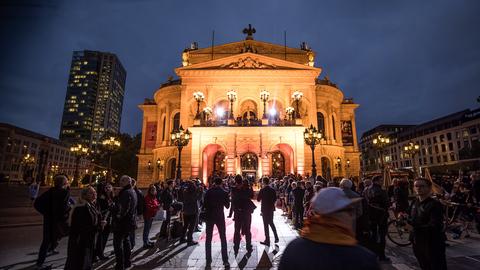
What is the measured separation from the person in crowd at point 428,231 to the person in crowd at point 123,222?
569cm

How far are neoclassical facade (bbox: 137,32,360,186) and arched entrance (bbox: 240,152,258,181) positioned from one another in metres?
0.11

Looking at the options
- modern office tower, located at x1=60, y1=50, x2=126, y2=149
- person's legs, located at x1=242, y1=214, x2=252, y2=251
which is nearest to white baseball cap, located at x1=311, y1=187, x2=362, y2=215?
person's legs, located at x1=242, y1=214, x2=252, y2=251

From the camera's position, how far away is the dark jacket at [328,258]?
1.48m

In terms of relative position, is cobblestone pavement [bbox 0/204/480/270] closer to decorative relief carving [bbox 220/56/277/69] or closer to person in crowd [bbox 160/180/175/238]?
person in crowd [bbox 160/180/175/238]

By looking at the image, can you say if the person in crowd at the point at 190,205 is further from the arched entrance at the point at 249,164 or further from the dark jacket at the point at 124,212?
the arched entrance at the point at 249,164

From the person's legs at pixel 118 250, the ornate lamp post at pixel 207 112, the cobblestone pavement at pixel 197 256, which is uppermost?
the ornate lamp post at pixel 207 112

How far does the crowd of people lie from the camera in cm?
161

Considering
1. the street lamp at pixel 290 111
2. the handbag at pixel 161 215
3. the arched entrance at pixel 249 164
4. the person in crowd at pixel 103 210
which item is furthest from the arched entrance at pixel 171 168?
the person in crowd at pixel 103 210

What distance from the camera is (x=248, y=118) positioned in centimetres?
3150

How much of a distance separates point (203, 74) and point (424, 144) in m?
64.2

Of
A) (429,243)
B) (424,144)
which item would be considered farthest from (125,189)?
(424,144)

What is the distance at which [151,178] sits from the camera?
35.1m

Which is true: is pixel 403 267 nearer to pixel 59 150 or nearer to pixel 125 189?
pixel 125 189

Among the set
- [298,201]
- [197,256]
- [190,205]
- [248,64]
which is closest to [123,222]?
[197,256]
